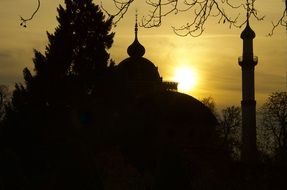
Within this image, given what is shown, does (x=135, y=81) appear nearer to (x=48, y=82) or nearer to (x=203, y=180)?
(x=48, y=82)

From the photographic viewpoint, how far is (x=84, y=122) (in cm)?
Result: 3259

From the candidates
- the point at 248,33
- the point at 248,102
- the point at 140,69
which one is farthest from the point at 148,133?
the point at 248,33

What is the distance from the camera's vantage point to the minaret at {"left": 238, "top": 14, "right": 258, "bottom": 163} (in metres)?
51.8

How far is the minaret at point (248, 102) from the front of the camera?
170 ft

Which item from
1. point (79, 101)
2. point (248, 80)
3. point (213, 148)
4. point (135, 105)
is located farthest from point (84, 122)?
point (248, 80)

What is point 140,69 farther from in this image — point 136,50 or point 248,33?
point 248,33

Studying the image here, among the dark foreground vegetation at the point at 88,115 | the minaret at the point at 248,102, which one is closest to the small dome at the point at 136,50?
the minaret at the point at 248,102

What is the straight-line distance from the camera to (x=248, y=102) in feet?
172

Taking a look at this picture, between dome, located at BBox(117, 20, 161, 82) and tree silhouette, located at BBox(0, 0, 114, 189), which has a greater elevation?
dome, located at BBox(117, 20, 161, 82)

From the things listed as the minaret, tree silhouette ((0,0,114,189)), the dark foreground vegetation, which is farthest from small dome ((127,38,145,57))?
tree silhouette ((0,0,114,189))

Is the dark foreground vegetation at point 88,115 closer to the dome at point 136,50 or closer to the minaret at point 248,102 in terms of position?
the dome at point 136,50

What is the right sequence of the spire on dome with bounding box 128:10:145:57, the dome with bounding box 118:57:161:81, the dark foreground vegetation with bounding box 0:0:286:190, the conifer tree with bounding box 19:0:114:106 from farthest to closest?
the spire on dome with bounding box 128:10:145:57 → the dome with bounding box 118:57:161:81 → the conifer tree with bounding box 19:0:114:106 → the dark foreground vegetation with bounding box 0:0:286:190

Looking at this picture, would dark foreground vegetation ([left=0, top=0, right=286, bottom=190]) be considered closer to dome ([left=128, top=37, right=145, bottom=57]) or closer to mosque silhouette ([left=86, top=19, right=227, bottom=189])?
mosque silhouette ([left=86, top=19, right=227, bottom=189])

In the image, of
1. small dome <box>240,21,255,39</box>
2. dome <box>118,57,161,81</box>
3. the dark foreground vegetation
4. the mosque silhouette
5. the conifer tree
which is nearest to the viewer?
the mosque silhouette
